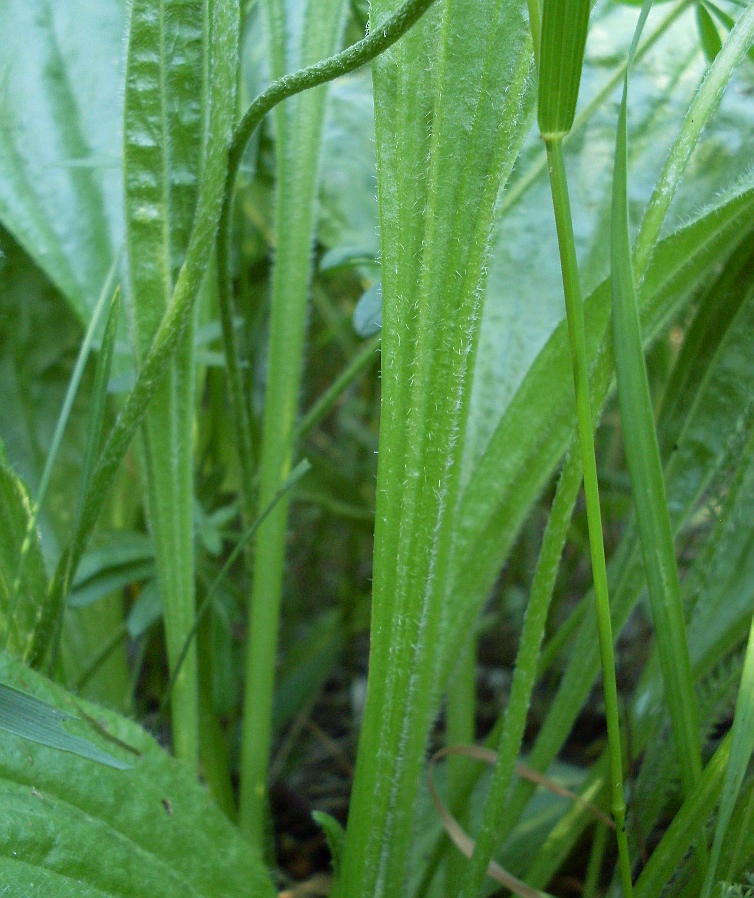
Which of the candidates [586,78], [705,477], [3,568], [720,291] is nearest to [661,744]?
[705,477]

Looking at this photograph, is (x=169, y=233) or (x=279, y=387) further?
(x=279, y=387)

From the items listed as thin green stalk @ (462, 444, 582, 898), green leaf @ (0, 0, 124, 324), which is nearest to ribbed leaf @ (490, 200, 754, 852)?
thin green stalk @ (462, 444, 582, 898)

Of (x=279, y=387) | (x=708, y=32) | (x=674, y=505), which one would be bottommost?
(x=674, y=505)

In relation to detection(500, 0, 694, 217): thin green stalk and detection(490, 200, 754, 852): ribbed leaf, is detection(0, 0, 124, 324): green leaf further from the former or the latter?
detection(490, 200, 754, 852): ribbed leaf

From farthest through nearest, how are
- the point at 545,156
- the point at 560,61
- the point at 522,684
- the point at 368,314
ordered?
1. the point at 545,156
2. the point at 368,314
3. the point at 522,684
4. the point at 560,61

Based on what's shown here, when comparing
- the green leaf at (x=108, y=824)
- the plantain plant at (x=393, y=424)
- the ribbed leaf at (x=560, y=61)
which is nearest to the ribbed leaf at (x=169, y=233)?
the plantain plant at (x=393, y=424)

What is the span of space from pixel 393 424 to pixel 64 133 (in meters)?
0.53

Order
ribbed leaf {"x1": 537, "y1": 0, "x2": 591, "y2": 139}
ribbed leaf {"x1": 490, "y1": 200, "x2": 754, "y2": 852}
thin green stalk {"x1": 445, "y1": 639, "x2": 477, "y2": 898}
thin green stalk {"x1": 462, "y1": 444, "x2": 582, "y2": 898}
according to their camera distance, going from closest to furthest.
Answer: ribbed leaf {"x1": 537, "y1": 0, "x2": 591, "y2": 139}
thin green stalk {"x1": 462, "y1": 444, "x2": 582, "y2": 898}
ribbed leaf {"x1": 490, "y1": 200, "x2": 754, "y2": 852}
thin green stalk {"x1": 445, "y1": 639, "x2": 477, "y2": 898}

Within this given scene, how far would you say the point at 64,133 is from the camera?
2.63ft

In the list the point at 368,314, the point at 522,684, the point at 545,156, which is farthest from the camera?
the point at 545,156

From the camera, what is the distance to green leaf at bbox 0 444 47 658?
0.53 m

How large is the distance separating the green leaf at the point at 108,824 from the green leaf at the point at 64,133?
412mm

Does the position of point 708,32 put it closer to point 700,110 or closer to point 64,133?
point 700,110

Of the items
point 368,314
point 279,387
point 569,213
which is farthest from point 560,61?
point 279,387
